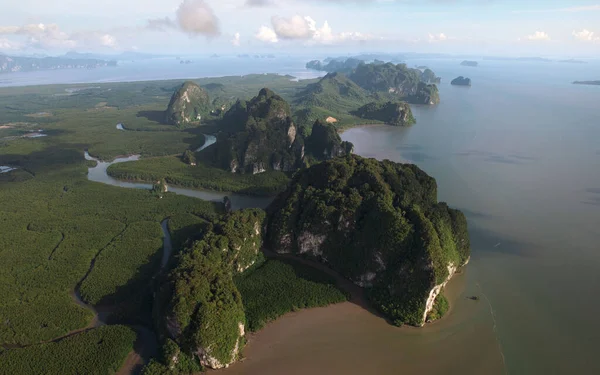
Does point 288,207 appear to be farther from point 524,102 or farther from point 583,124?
point 524,102

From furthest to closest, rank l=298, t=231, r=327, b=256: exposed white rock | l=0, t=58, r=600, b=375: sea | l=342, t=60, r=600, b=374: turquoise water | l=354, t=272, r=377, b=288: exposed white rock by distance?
l=298, t=231, r=327, b=256: exposed white rock → l=354, t=272, r=377, b=288: exposed white rock → l=342, t=60, r=600, b=374: turquoise water → l=0, t=58, r=600, b=375: sea

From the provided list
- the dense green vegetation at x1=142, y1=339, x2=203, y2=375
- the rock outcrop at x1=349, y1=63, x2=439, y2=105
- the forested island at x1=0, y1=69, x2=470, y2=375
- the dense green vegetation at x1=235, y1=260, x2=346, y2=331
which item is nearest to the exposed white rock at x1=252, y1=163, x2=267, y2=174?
the forested island at x1=0, y1=69, x2=470, y2=375

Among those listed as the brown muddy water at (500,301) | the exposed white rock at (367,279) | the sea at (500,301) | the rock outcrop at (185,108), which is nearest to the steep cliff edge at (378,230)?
the exposed white rock at (367,279)

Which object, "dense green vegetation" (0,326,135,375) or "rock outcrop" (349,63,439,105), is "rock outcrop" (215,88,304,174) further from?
"rock outcrop" (349,63,439,105)

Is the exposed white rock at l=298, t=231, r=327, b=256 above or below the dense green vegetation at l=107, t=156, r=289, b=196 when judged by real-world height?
below

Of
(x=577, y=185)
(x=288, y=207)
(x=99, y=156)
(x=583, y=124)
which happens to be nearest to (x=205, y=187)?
(x=288, y=207)

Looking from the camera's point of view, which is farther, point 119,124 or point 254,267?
point 119,124

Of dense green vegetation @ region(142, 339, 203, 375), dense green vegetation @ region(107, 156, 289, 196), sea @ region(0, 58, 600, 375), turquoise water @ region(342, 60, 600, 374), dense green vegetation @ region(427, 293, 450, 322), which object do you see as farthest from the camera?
dense green vegetation @ region(107, 156, 289, 196)
